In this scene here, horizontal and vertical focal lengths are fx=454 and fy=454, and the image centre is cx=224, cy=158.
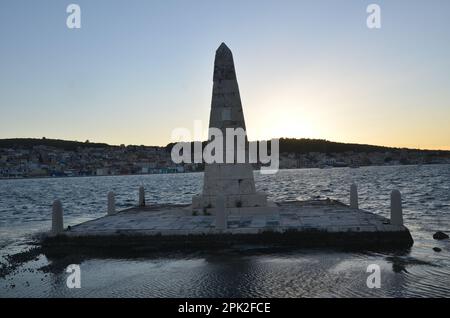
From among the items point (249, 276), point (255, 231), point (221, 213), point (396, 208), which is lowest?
point (249, 276)

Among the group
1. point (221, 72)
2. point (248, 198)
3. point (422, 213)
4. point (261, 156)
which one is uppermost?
point (221, 72)

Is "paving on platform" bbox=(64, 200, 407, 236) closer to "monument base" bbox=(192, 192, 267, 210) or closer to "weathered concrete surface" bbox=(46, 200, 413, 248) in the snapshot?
"weathered concrete surface" bbox=(46, 200, 413, 248)

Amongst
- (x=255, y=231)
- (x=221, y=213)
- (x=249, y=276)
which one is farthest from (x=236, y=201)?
(x=249, y=276)

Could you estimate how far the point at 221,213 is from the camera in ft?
42.3

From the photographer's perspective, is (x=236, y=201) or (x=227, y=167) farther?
(x=227, y=167)

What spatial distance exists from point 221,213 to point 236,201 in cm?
304

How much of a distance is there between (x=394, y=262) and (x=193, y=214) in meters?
7.44

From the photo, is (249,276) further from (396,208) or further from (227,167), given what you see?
(227,167)

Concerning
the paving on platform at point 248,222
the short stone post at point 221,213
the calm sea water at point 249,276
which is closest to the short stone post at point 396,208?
the paving on platform at point 248,222

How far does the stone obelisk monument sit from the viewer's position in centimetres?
1597

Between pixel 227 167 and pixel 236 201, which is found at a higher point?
pixel 227 167
